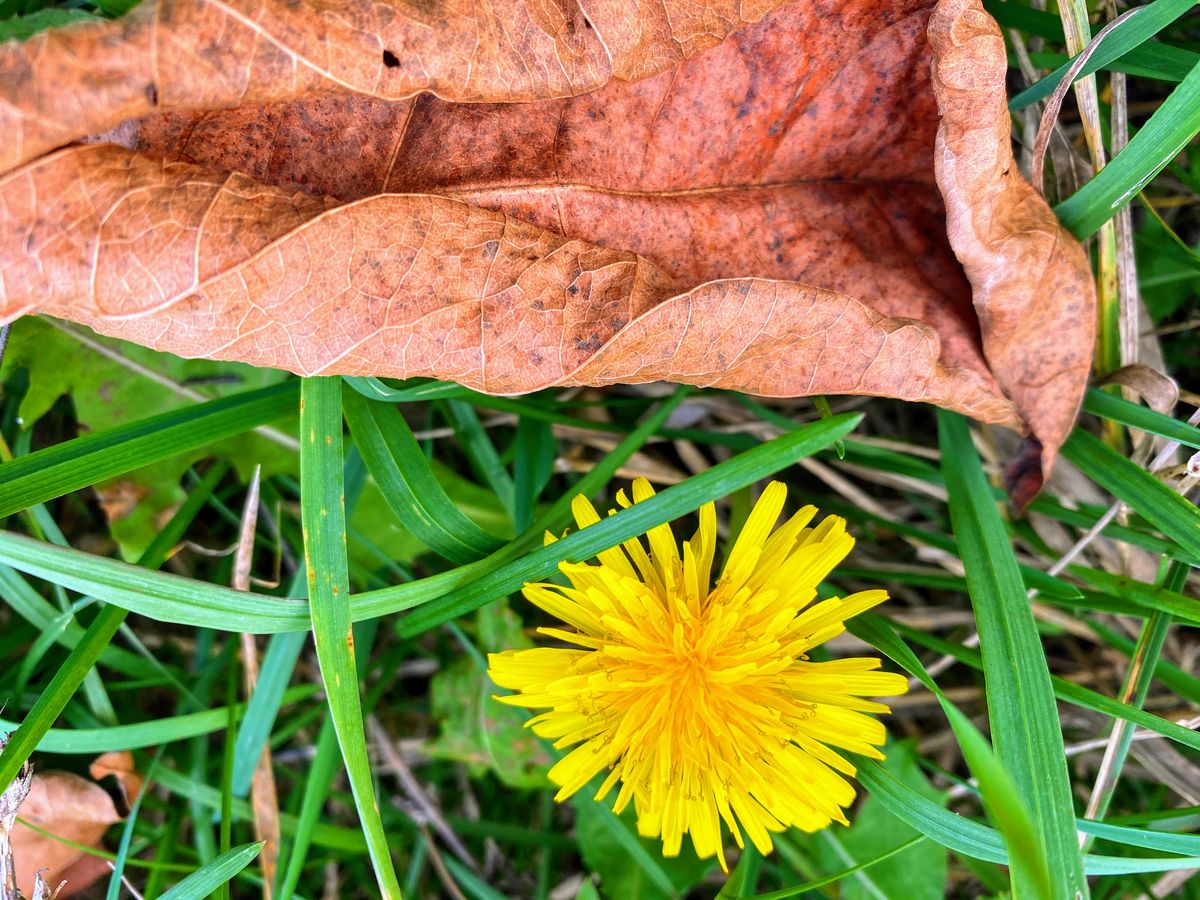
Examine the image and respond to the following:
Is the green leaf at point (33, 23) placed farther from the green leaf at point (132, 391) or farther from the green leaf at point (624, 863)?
the green leaf at point (624, 863)

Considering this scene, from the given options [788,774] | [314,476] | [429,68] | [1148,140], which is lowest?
[788,774]

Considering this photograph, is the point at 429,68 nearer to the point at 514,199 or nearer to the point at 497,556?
the point at 514,199

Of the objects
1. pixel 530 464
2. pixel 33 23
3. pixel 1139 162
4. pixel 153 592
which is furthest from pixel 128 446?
pixel 1139 162

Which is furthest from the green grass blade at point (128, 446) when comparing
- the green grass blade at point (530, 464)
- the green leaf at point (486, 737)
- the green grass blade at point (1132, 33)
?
the green grass blade at point (1132, 33)

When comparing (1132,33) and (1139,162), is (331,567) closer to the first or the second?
(1139,162)

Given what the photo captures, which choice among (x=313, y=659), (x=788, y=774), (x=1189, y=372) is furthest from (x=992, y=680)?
(x=313, y=659)

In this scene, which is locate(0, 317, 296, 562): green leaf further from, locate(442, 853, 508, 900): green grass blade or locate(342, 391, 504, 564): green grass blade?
locate(442, 853, 508, 900): green grass blade
